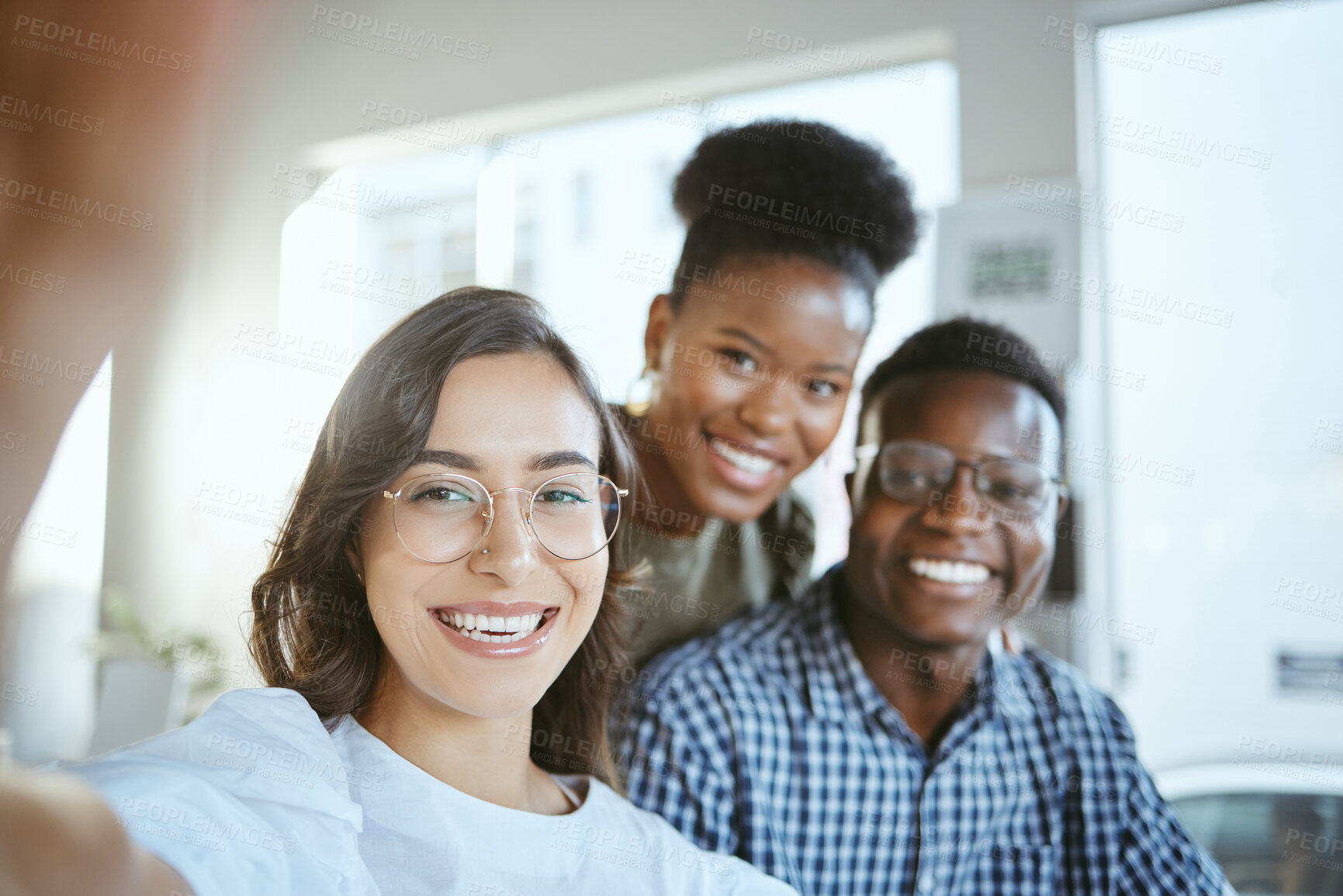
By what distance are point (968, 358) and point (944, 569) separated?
1.54 feet

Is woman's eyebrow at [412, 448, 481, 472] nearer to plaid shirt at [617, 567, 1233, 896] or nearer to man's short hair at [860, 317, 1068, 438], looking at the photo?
plaid shirt at [617, 567, 1233, 896]

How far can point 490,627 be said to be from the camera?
1.33 m

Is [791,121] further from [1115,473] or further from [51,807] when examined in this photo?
[51,807]

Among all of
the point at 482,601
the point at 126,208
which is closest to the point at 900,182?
the point at 482,601

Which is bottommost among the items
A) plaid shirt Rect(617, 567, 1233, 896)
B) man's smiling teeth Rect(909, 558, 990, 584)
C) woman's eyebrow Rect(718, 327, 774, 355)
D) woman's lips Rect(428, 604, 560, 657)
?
plaid shirt Rect(617, 567, 1233, 896)

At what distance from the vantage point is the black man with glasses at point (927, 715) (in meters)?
1.83

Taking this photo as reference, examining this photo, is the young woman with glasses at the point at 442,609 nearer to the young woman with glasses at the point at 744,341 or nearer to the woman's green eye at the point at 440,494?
the woman's green eye at the point at 440,494

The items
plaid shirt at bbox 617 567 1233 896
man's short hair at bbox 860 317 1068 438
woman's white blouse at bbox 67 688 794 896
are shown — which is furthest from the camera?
man's short hair at bbox 860 317 1068 438

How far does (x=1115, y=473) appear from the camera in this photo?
8.72 feet

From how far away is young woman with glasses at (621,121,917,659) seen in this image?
198 centimetres

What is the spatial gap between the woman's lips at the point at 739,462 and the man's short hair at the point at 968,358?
11.8 inches

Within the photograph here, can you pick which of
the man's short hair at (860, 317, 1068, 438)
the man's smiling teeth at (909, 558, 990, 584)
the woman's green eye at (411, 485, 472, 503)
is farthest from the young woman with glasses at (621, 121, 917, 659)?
the woman's green eye at (411, 485, 472, 503)

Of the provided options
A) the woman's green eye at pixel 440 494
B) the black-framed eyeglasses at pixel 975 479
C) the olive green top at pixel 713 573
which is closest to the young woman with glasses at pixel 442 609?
the woman's green eye at pixel 440 494

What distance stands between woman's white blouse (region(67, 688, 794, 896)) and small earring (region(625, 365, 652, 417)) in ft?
2.68
